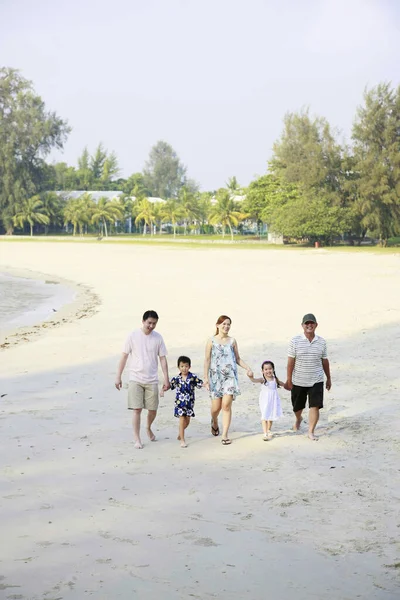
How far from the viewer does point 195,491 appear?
643 centimetres

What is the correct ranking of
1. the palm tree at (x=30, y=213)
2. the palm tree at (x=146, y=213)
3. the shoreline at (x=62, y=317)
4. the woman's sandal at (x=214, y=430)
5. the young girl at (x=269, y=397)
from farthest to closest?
1. the palm tree at (x=146, y=213)
2. the palm tree at (x=30, y=213)
3. the shoreline at (x=62, y=317)
4. the woman's sandal at (x=214, y=430)
5. the young girl at (x=269, y=397)

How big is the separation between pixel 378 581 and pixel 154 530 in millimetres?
1629

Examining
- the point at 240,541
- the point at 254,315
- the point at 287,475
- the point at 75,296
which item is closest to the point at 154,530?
the point at 240,541

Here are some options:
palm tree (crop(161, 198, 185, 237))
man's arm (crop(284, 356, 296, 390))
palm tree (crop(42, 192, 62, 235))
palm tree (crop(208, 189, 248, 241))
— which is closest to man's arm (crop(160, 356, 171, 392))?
man's arm (crop(284, 356, 296, 390))

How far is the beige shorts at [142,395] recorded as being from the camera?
7.74 metres

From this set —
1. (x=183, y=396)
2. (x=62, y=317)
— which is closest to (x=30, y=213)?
(x=62, y=317)

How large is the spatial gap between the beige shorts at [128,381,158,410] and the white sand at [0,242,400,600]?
1.42 ft

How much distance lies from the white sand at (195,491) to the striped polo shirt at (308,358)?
634 mm

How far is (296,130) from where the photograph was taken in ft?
225

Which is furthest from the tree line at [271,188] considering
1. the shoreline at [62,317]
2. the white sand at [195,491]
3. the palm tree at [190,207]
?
the white sand at [195,491]

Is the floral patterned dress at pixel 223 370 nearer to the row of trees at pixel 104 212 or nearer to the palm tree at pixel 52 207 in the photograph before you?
the row of trees at pixel 104 212

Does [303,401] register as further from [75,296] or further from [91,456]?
[75,296]

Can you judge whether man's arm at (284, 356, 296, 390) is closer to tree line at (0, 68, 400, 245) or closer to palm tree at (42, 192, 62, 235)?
tree line at (0, 68, 400, 245)

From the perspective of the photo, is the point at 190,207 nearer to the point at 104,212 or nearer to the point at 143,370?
the point at 104,212
